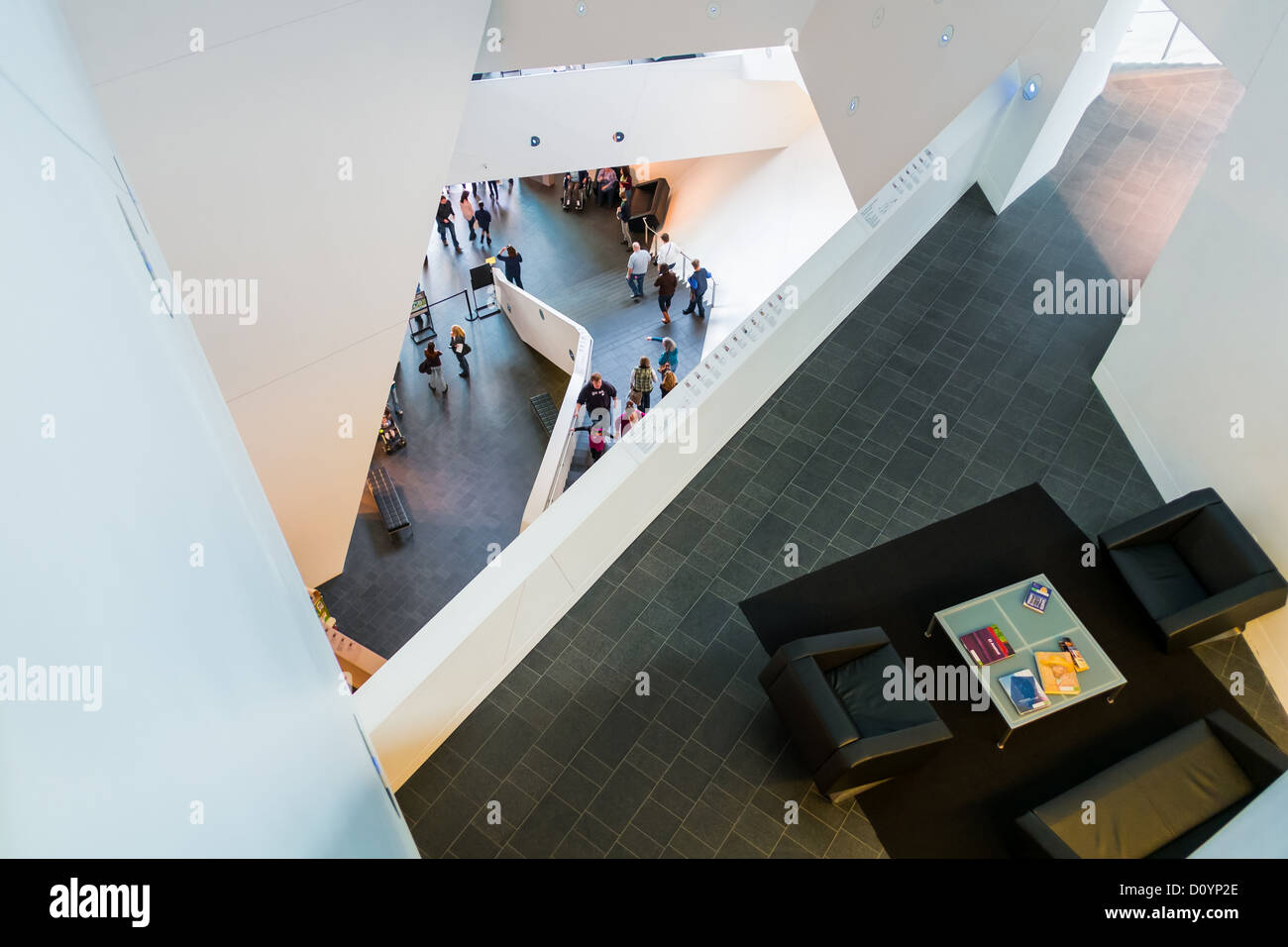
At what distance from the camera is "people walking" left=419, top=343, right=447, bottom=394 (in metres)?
12.5

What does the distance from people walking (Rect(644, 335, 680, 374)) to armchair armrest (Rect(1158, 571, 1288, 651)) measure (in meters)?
7.20

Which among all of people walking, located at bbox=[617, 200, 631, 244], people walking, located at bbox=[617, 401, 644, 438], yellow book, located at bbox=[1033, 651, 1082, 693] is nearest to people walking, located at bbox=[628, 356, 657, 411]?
people walking, located at bbox=[617, 401, 644, 438]

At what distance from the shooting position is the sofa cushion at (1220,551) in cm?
598

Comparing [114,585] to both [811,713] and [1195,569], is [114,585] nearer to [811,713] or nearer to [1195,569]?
[811,713]

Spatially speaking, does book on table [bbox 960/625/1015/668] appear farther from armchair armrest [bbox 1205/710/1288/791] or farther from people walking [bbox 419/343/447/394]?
people walking [bbox 419/343/447/394]

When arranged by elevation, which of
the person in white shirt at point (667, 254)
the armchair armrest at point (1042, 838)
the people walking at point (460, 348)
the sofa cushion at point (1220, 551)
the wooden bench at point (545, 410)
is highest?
the person in white shirt at point (667, 254)

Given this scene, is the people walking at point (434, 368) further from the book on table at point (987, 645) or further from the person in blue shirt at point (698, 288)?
the book on table at point (987, 645)

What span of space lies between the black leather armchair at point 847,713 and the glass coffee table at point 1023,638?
0.53 meters

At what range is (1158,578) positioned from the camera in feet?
20.5

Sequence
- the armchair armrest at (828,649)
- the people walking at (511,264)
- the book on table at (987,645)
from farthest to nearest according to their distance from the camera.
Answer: the people walking at (511,264) → the book on table at (987,645) → the armchair armrest at (828,649)

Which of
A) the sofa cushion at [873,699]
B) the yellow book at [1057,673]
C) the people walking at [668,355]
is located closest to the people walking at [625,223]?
the people walking at [668,355]

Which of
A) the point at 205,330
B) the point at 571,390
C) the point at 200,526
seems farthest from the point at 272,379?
the point at 200,526
